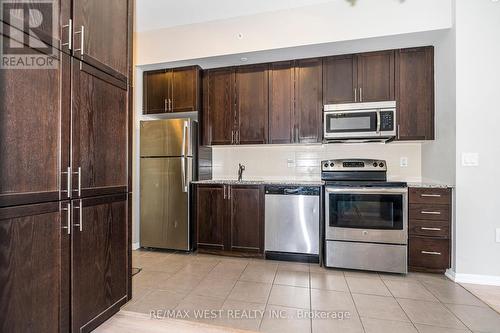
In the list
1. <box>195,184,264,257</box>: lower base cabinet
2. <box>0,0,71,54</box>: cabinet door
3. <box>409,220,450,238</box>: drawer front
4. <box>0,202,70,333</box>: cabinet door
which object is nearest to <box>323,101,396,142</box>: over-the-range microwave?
<box>409,220,450,238</box>: drawer front

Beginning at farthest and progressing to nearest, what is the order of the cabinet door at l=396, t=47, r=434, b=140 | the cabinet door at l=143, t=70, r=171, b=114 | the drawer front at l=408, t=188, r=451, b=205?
the cabinet door at l=143, t=70, r=171, b=114 < the cabinet door at l=396, t=47, r=434, b=140 < the drawer front at l=408, t=188, r=451, b=205

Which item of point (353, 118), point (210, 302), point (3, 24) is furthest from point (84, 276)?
point (353, 118)

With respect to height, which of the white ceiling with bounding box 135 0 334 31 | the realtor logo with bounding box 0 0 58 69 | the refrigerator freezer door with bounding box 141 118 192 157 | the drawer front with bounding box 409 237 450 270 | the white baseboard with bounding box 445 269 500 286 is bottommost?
the white baseboard with bounding box 445 269 500 286

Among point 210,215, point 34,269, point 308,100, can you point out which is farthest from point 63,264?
point 308,100

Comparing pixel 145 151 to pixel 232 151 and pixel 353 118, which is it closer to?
pixel 232 151

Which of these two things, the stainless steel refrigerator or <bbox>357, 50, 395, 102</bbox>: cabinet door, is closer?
<bbox>357, 50, 395, 102</bbox>: cabinet door

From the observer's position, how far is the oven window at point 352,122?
2.90 metres

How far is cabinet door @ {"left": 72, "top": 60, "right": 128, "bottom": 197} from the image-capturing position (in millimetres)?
1462

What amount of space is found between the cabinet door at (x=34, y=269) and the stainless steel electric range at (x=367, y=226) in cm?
231

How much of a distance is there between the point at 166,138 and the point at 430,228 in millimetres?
3088

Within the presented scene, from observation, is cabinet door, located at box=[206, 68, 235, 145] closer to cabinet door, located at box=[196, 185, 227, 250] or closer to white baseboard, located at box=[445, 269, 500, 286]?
cabinet door, located at box=[196, 185, 227, 250]

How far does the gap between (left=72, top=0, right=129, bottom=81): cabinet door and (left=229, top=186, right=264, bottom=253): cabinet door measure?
69.9 inches

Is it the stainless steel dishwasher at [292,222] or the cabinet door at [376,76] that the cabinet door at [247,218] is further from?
the cabinet door at [376,76]

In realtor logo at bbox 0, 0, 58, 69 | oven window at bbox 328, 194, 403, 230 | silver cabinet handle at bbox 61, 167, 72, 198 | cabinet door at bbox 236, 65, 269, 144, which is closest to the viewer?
realtor logo at bbox 0, 0, 58, 69
